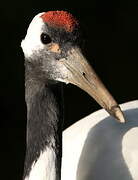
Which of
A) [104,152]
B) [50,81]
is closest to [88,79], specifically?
[50,81]

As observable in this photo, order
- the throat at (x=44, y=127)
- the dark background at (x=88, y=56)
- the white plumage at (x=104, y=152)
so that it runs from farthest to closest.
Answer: the dark background at (x=88, y=56) → the white plumage at (x=104, y=152) → the throat at (x=44, y=127)

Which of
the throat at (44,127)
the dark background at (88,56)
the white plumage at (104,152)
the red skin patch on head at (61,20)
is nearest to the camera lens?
the red skin patch on head at (61,20)

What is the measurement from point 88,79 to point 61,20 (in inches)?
9.4

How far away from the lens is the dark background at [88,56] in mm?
3705

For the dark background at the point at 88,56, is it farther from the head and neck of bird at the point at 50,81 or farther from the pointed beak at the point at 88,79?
the pointed beak at the point at 88,79

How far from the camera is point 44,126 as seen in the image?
2.34 meters

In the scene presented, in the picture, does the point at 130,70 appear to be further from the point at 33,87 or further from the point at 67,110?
the point at 33,87

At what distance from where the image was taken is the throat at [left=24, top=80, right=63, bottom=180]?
2324mm

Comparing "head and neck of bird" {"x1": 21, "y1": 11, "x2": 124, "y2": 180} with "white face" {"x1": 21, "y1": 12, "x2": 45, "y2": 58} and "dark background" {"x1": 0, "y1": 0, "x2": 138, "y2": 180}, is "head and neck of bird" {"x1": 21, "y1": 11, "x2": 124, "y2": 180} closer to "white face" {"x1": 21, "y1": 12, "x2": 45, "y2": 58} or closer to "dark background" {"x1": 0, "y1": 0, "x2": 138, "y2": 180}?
"white face" {"x1": 21, "y1": 12, "x2": 45, "y2": 58}

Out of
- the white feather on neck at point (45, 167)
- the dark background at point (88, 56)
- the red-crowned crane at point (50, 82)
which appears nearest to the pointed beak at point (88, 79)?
the red-crowned crane at point (50, 82)

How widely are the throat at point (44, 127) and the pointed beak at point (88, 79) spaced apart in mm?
113

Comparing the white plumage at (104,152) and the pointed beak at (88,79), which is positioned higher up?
the pointed beak at (88,79)

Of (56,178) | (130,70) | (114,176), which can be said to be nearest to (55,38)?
(56,178)

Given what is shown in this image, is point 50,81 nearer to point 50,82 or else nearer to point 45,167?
point 50,82
